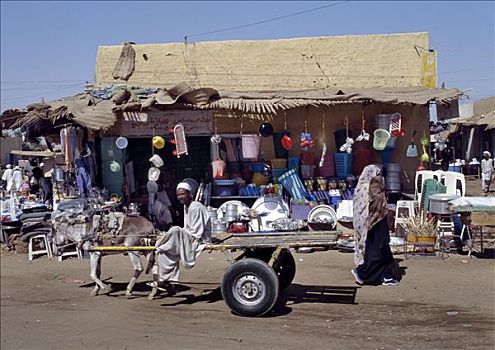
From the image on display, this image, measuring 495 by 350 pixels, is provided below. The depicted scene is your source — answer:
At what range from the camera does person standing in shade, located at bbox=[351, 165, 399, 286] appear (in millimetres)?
9383

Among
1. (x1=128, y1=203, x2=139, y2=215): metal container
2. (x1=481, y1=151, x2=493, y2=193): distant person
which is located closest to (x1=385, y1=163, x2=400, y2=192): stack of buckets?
(x1=128, y1=203, x2=139, y2=215): metal container

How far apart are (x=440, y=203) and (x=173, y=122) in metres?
5.25

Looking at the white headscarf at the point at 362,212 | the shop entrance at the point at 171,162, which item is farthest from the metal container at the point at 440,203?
the shop entrance at the point at 171,162

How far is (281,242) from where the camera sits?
26.1ft

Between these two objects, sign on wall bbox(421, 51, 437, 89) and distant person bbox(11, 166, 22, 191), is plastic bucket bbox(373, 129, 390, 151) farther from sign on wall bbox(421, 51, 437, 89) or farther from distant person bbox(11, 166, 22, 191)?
distant person bbox(11, 166, 22, 191)

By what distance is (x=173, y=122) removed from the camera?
44.4ft

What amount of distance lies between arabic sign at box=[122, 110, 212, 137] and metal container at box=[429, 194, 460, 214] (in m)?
4.52

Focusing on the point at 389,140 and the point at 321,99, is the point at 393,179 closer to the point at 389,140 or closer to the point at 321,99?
the point at 389,140

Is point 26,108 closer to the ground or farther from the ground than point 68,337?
farther from the ground

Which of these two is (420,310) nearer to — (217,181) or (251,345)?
(251,345)

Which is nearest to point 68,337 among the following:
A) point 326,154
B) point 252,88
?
point 326,154

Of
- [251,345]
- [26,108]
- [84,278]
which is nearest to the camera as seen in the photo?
[251,345]

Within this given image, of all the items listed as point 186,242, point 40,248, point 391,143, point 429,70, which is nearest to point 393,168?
point 391,143

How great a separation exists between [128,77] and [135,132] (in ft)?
7.62
